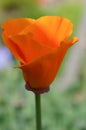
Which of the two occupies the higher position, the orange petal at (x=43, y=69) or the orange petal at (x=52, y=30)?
the orange petal at (x=52, y=30)

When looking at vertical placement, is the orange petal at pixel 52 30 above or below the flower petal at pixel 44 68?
above

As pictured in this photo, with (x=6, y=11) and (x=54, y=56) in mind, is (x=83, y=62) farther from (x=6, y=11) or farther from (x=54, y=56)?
(x=54, y=56)

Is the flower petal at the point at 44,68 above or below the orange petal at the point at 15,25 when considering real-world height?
below

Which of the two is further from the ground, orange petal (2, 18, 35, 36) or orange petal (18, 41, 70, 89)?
orange petal (2, 18, 35, 36)

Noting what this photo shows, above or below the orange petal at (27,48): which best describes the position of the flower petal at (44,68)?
below

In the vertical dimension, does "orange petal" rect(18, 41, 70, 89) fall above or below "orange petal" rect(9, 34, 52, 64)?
below

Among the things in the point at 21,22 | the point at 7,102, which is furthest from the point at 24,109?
the point at 21,22
